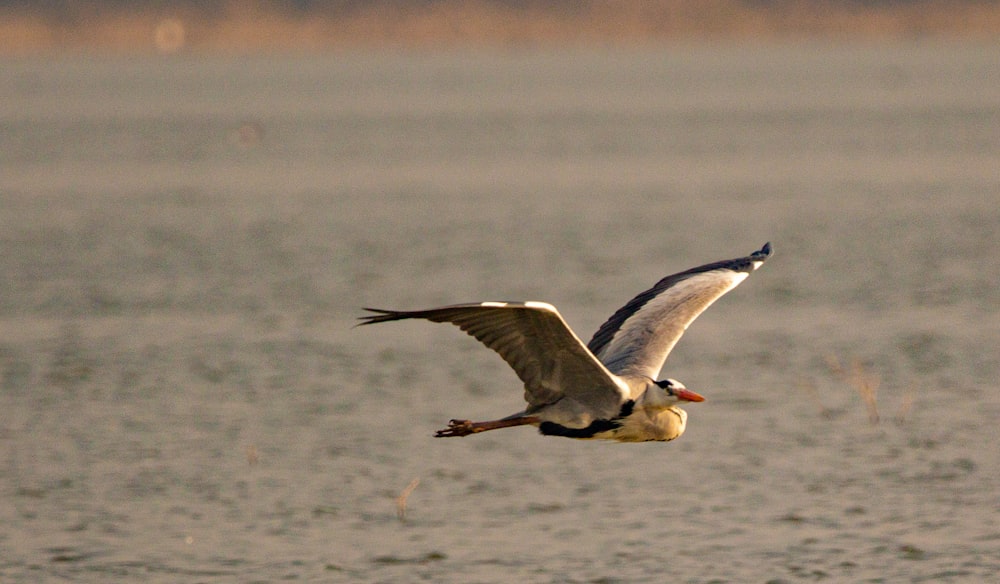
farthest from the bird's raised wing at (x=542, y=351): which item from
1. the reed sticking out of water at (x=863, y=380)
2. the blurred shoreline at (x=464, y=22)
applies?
the blurred shoreline at (x=464, y=22)

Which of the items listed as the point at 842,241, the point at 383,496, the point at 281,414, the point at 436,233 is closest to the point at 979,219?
the point at 842,241

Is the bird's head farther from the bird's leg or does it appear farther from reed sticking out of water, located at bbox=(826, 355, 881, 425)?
reed sticking out of water, located at bbox=(826, 355, 881, 425)

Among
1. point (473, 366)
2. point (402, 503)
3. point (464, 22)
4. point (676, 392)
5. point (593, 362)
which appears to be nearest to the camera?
point (593, 362)

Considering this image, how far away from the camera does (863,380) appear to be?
1734 cm

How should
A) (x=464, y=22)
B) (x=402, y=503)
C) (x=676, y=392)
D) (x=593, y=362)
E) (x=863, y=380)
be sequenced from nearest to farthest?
(x=593, y=362), (x=676, y=392), (x=402, y=503), (x=863, y=380), (x=464, y=22)

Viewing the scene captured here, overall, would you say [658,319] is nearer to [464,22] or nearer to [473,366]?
[473,366]

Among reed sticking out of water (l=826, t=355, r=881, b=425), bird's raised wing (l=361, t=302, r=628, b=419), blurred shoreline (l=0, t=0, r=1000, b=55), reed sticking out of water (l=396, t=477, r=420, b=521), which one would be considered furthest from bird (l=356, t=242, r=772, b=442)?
blurred shoreline (l=0, t=0, r=1000, b=55)

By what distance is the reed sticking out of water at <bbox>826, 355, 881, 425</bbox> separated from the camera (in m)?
17.1

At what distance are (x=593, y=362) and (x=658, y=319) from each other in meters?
1.91

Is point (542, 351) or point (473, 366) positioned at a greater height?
point (473, 366)

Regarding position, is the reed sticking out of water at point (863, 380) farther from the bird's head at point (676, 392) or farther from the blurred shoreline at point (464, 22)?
the blurred shoreline at point (464, 22)

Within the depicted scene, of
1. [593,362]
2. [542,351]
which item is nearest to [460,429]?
[542,351]

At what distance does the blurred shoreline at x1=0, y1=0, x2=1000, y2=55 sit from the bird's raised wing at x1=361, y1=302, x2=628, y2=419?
128 metres

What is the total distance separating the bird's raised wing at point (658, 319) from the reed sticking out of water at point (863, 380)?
14.1ft
